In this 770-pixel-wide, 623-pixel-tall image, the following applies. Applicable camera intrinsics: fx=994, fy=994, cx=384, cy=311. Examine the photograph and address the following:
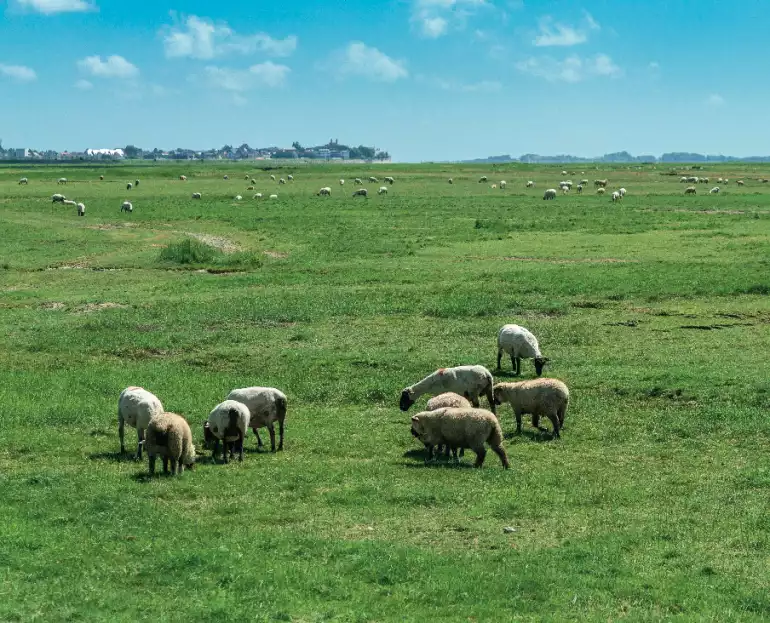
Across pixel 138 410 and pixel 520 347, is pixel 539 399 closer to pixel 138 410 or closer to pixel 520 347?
pixel 520 347

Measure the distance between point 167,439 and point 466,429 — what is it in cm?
537

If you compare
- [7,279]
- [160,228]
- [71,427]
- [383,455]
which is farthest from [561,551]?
[160,228]

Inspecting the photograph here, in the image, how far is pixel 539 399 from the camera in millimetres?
20750

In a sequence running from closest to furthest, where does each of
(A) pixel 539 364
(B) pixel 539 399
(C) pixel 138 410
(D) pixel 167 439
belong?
1. (D) pixel 167 439
2. (C) pixel 138 410
3. (B) pixel 539 399
4. (A) pixel 539 364

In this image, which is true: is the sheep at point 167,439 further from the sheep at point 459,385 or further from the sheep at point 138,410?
the sheep at point 459,385

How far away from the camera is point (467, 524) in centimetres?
1510

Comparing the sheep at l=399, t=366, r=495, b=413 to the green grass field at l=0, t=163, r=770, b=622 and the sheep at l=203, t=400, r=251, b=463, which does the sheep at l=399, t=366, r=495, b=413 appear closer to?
the green grass field at l=0, t=163, r=770, b=622

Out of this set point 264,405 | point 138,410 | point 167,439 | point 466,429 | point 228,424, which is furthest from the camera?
point 264,405

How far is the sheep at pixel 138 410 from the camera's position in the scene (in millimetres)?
19062

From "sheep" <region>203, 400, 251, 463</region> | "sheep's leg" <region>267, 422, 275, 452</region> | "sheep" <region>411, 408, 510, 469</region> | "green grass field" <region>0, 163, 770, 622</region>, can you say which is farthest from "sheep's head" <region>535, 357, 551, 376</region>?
"sheep" <region>203, 400, 251, 463</region>

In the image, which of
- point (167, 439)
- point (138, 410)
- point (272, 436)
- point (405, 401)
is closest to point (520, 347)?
point (405, 401)

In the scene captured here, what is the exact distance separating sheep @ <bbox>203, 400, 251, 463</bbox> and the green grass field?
53 cm

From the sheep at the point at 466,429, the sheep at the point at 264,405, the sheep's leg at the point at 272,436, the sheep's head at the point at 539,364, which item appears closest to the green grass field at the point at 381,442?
the sheep's head at the point at 539,364

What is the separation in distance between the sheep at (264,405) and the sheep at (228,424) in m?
0.83
